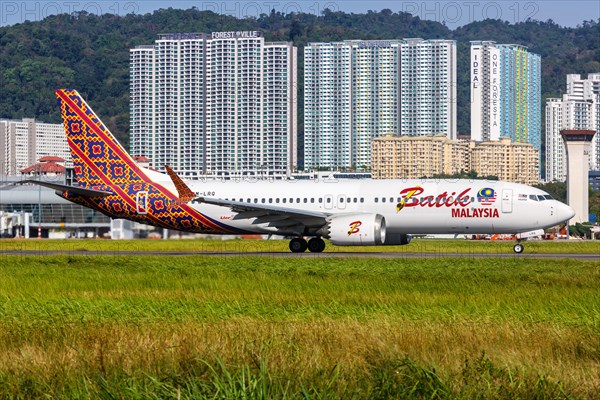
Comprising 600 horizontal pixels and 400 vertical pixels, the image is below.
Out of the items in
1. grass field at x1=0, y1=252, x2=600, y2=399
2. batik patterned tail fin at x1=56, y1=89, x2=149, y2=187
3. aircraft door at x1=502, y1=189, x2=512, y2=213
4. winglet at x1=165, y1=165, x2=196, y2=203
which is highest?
batik patterned tail fin at x1=56, y1=89, x2=149, y2=187

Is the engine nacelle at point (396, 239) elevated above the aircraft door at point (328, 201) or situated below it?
below

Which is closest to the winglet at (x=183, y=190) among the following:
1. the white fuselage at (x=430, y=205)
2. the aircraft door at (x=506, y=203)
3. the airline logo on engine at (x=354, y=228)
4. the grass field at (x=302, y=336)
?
the white fuselage at (x=430, y=205)

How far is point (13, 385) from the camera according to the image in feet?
46.3

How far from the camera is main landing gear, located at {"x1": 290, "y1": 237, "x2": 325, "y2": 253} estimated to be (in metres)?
55.0

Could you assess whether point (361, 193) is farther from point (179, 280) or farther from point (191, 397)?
point (191, 397)

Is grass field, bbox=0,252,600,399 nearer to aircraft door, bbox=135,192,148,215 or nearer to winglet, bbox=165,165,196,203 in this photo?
winglet, bbox=165,165,196,203

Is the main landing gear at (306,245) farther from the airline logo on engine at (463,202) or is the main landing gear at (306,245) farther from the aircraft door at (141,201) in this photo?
the aircraft door at (141,201)

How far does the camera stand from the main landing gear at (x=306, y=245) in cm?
5503

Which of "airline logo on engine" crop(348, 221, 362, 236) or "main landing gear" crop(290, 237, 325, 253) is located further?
"main landing gear" crop(290, 237, 325, 253)

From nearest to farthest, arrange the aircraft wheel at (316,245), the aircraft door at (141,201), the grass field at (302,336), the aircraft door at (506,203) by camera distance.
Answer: the grass field at (302,336) → the aircraft door at (506,203) → the aircraft wheel at (316,245) → the aircraft door at (141,201)

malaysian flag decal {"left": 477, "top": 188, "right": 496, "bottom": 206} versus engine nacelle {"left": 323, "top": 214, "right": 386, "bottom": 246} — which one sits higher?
malaysian flag decal {"left": 477, "top": 188, "right": 496, "bottom": 206}

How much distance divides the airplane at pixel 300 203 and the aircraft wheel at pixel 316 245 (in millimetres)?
47

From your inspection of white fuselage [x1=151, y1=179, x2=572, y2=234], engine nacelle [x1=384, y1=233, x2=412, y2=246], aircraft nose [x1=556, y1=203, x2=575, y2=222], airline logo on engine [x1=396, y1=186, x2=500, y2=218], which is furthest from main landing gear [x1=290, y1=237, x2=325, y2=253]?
aircraft nose [x1=556, y1=203, x2=575, y2=222]

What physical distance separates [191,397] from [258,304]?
12.0 metres
